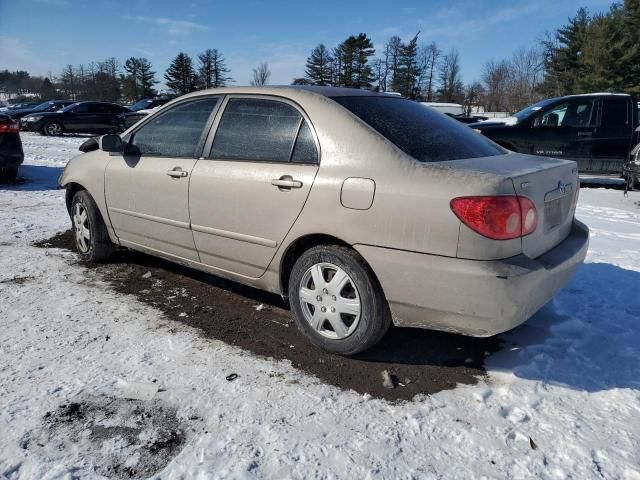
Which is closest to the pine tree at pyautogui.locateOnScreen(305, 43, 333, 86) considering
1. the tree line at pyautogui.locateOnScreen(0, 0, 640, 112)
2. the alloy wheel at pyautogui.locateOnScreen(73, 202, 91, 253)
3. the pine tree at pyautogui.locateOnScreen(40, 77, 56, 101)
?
the tree line at pyautogui.locateOnScreen(0, 0, 640, 112)

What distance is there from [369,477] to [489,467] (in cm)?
52

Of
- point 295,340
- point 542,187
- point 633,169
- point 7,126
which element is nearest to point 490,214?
point 542,187

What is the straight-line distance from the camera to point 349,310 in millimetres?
2980

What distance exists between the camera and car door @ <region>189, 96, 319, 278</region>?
3154mm

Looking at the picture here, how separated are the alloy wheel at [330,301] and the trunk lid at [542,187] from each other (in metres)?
0.94

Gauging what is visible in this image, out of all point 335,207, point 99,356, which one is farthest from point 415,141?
point 99,356

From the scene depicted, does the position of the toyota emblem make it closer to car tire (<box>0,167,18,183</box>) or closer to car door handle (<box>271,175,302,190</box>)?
car door handle (<box>271,175,302,190</box>)

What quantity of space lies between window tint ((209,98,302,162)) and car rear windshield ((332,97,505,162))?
1.20 ft

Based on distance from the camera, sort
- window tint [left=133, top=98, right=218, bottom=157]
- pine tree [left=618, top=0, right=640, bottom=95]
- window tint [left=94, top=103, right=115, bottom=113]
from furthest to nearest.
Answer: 1. pine tree [left=618, top=0, right=640, bottom=95]
2. window tint [left=94, top=103, right=115, bottom=113]
3. window tint [left=133, top=98, right=218, bottom=157]

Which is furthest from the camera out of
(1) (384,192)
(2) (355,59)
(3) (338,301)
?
(2) (355,59)

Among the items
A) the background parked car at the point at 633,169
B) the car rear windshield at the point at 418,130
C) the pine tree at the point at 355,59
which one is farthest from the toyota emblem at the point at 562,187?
the pine tree at the point at 355,59

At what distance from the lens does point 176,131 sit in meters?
4.01

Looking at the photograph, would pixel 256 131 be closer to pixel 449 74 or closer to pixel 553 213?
pixel 553 213

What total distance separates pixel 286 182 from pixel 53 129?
2092 centimetres
